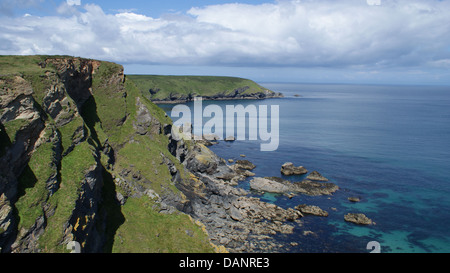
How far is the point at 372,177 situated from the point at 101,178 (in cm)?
6773

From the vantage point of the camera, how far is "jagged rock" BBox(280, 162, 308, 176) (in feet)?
271

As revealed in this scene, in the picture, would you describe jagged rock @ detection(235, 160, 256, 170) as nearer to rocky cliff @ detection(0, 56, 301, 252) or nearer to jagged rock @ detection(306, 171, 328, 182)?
rocky cliff @ detection(0, 56, 301, 252)

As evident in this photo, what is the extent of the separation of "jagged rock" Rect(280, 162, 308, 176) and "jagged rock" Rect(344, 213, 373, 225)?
80.0 feet

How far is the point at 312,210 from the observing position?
200 feet

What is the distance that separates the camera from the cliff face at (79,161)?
32.5 m

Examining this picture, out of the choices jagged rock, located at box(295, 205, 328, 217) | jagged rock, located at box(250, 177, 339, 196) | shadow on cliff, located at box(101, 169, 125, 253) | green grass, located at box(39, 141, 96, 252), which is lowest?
jagged rock, located at box(295, 205, 328, 217)

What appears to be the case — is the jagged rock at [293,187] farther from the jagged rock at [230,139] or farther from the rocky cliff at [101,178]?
the jagged rock at [230,139]

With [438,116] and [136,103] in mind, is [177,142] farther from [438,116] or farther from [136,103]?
[438,116]

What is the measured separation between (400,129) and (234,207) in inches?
4544

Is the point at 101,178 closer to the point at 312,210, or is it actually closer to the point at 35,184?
the point at 35,184

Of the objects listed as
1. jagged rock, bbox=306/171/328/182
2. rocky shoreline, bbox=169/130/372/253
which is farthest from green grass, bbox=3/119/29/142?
jagged rock, bbox=306/171/328/182

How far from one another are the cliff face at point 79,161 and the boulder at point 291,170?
32.2 m

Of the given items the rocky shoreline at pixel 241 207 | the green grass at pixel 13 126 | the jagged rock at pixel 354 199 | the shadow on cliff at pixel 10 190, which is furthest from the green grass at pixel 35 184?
the jagged rock at pixel 354 199

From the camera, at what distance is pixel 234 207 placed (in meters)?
60.9
